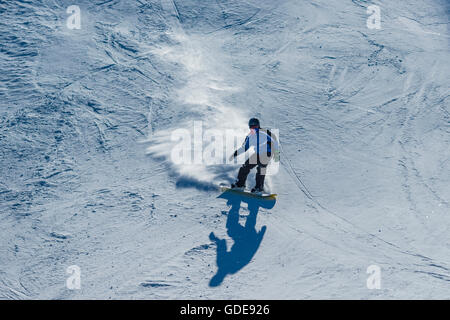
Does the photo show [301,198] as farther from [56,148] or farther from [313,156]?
[56,148]

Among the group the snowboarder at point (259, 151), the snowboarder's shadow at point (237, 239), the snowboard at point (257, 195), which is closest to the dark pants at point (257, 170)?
the snowboarder at point (259, 151)

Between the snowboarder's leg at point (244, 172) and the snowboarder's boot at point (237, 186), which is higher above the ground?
the snowboarder's leg at point (244, 172)

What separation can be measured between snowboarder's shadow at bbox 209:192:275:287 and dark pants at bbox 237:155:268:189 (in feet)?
0.89

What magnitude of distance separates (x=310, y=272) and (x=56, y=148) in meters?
5.19

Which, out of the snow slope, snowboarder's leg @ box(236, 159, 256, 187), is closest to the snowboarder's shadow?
the snow slope

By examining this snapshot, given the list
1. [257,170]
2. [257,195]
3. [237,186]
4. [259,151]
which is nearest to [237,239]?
[257,195]

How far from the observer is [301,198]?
25.3ft

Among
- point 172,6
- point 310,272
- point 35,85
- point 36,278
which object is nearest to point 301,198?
point 310,272

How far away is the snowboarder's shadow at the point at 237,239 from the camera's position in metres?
6.52

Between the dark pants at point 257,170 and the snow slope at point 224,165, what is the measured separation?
0.33m

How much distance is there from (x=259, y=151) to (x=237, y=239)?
154cm

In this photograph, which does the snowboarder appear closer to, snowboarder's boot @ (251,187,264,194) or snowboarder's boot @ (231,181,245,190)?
snowboarder's boot @ (251,187,264,194)

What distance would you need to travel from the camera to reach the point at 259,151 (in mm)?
7480

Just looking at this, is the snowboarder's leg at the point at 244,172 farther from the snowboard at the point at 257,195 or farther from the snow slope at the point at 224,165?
the snow slope at the point at 224,165
